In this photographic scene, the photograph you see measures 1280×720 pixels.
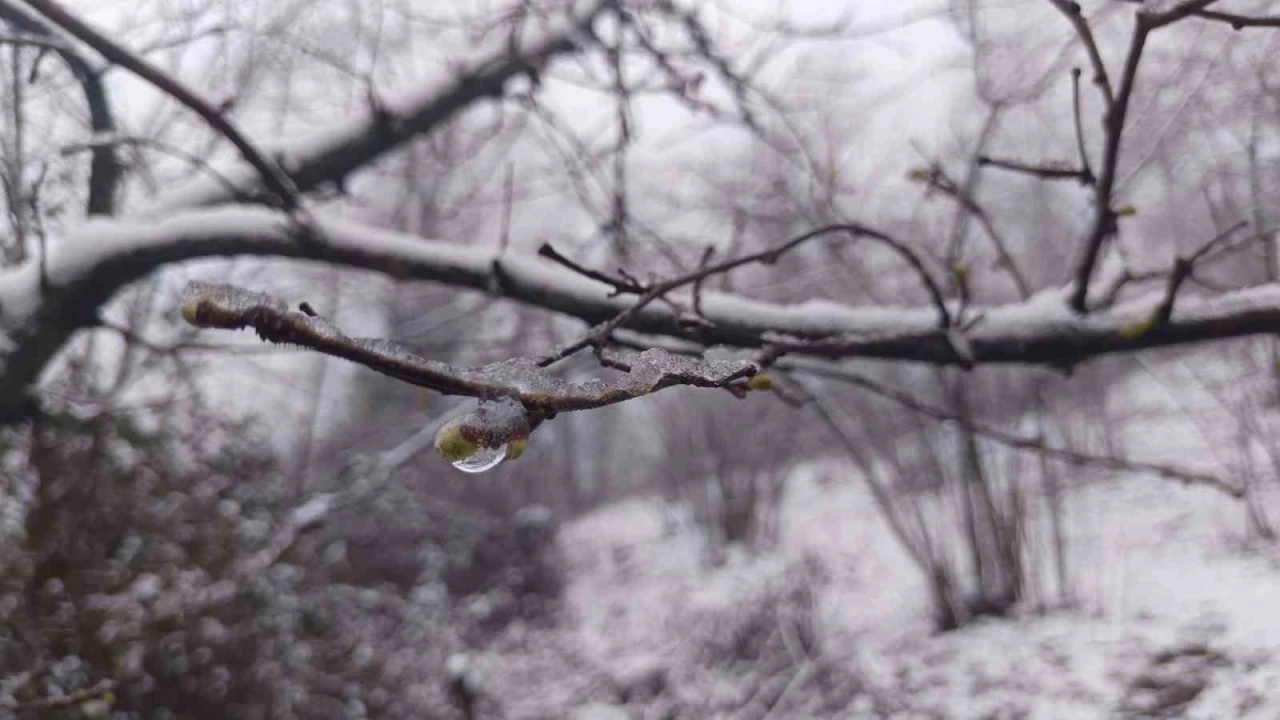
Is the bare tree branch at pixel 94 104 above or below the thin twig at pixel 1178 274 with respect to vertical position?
above

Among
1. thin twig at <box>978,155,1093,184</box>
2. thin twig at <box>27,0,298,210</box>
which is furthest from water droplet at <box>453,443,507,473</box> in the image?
thin twig at <box>27,0,298,210</box>

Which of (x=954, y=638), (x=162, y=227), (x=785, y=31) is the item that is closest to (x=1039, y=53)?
(x=785, y=31)

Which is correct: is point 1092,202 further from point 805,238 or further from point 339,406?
point 339,406

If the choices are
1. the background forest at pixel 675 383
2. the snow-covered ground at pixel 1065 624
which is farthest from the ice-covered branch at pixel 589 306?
the snow-covered ground at pixel 1065 624

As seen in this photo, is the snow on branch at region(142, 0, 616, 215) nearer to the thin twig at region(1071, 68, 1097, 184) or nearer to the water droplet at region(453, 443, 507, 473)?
the thin twig at region(1071, 68, 1097, 184)

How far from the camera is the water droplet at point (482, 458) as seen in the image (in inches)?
20.5

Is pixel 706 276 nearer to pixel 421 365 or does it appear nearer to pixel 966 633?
pixel 421 365

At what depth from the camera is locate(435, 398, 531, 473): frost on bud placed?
0.51 metres

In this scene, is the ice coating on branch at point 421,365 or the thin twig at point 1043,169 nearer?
the ice coating on branch at point 421,365

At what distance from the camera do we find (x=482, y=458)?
21.0 inches

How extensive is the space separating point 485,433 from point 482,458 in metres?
0.03

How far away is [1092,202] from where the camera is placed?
1.60m

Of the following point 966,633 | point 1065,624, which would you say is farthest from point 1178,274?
point 966,633

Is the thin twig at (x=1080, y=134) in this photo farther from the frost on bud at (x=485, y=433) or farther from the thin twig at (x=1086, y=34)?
the frost on bud at (x=485, y=433)
